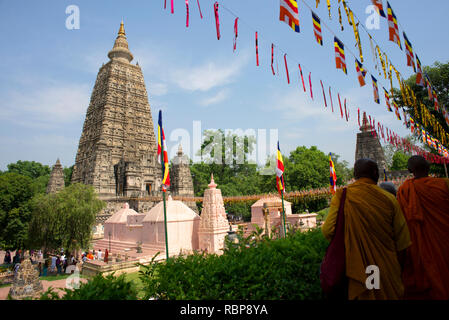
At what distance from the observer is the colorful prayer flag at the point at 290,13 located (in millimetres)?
5090

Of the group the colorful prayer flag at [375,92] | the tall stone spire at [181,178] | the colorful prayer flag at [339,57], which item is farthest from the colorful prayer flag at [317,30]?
the tall stone spire at [181,178]

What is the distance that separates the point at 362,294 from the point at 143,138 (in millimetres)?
39051

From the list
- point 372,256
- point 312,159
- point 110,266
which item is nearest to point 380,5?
point 372,256

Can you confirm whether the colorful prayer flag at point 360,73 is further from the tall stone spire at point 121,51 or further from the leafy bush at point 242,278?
the tall stone spire at point 121,51

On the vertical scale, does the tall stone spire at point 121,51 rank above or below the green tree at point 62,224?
above

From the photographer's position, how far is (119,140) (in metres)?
36.3

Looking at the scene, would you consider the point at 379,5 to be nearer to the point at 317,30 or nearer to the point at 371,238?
the point at 317,30

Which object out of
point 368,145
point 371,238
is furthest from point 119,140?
point 371,238

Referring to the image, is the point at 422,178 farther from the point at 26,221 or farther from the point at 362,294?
the point at 26,221

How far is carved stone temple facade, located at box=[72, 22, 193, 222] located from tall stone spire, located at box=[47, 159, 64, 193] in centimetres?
512

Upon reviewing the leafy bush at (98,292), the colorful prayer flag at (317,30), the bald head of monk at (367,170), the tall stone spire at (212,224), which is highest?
the colorful prayer flag at (317,30)

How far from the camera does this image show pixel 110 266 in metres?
12.7

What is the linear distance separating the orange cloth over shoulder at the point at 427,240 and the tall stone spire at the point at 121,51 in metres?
43.9

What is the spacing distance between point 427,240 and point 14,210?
24.8m
